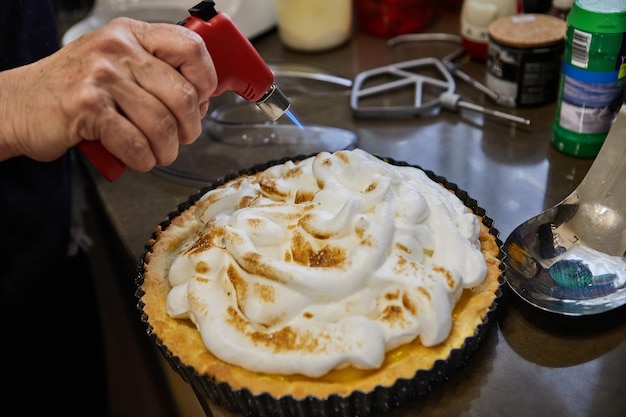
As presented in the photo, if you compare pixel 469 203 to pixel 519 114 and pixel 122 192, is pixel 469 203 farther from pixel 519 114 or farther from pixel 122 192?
pixel 122 192

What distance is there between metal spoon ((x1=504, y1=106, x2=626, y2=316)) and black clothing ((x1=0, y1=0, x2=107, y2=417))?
36.6 inches

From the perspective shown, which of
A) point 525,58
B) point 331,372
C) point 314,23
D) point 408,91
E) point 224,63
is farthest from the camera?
point 314,23

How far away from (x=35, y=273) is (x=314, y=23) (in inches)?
39.9

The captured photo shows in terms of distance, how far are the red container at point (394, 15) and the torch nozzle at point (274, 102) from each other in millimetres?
925

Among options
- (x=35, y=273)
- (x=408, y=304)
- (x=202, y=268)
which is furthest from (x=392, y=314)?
(x=35, y=273)

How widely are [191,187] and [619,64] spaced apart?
2.89ft

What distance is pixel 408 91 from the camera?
169 centimetres

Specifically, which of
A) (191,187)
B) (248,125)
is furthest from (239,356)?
(248,125)

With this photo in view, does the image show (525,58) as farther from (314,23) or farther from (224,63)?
(224,63)

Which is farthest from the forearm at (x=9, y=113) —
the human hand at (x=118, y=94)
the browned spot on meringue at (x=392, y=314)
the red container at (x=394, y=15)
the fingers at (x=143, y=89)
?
the red container at (x=394, y=15)

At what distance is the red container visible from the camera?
6.31ft

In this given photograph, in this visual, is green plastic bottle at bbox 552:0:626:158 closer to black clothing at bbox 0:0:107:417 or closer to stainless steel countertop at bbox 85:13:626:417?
stainless steel countertop at bbox 85:13:626:417

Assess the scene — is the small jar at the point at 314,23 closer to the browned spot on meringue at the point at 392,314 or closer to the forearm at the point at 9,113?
the forearm at the point at 9,113

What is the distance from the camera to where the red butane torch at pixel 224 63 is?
0.93 meters
